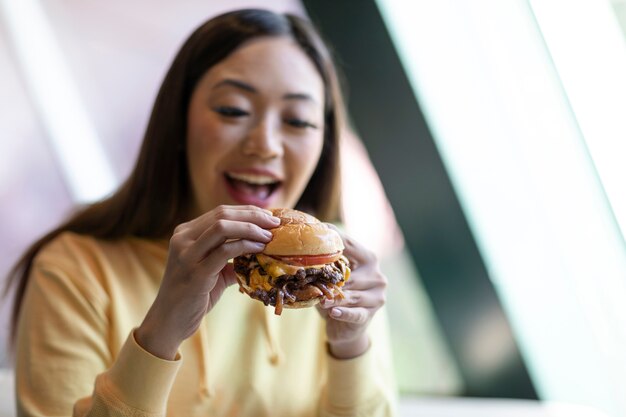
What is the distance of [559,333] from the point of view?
2234 mm

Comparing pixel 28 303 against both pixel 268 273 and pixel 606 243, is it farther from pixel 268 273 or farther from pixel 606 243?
pixel 606 243

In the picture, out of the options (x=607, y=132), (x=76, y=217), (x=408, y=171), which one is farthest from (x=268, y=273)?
(x=408, y=171)

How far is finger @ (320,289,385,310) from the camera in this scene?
3.93 feet

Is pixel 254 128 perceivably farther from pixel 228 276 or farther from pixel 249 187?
pixel 228 276

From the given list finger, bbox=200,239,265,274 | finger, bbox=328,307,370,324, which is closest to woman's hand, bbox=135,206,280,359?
finger, bbox=200,239,265,274

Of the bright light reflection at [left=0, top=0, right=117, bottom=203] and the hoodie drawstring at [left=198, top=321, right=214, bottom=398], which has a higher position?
the bright light reflection at [left=0, top=0, right=117, bottom=203]

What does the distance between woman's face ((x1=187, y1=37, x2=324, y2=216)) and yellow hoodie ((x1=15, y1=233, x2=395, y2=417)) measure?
0.26 metres

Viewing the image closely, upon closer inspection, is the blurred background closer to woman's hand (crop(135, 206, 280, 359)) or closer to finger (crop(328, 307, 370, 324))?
finger (crop(328, 307, 370, 324))

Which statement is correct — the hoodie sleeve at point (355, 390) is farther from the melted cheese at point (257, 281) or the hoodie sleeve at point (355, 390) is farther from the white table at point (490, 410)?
the white table at point (490, 410)

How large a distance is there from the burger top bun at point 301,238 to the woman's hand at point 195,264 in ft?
0.06

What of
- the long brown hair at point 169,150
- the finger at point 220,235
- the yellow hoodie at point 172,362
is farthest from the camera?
the long brown hair at point 169,150

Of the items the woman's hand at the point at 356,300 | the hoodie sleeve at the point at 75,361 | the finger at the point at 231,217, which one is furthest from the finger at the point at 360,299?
the hoodie sleeve at the point at 75,361

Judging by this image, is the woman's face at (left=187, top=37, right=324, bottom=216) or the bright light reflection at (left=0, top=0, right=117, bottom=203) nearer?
the woman's face at (left=187, top=37, right=324, bottom=216)

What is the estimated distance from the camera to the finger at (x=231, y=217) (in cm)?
106
